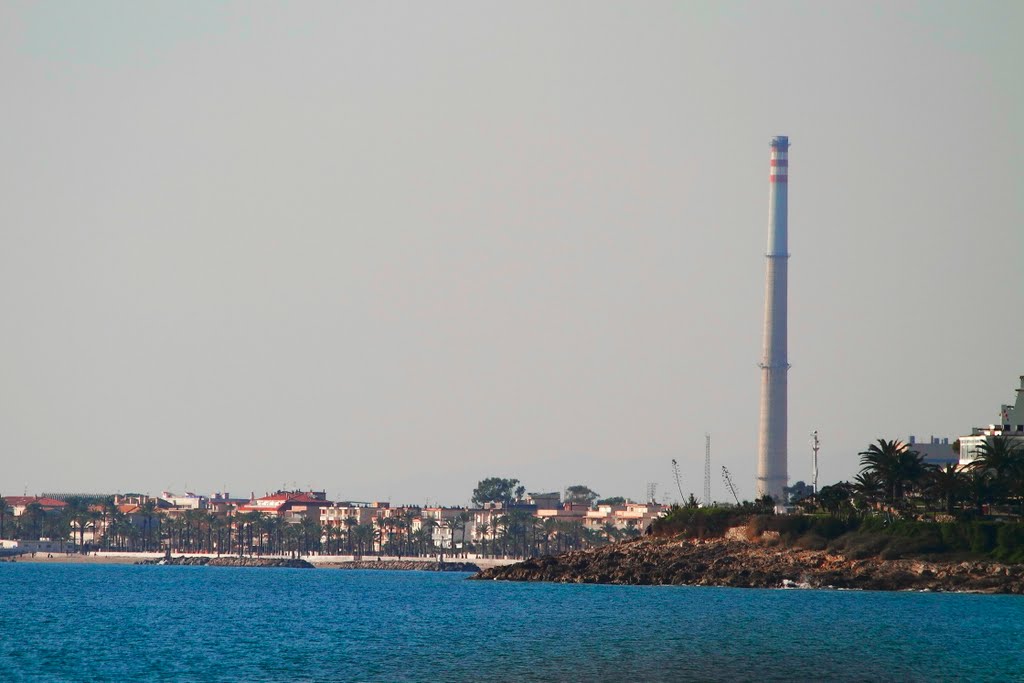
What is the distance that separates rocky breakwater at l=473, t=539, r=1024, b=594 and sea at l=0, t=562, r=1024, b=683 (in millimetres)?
5485

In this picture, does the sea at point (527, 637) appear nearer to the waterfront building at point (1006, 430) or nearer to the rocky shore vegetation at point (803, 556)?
the rocky shore vegetation at point (803, 556)

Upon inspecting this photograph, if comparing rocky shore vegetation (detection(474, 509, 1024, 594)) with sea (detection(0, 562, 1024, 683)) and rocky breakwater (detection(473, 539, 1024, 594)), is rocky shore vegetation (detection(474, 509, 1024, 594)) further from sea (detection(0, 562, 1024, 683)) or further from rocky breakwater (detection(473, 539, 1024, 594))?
sea (detection(0, 562, 1024, 683))

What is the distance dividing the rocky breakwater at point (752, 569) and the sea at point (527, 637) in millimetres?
5485

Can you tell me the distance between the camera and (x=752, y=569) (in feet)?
542

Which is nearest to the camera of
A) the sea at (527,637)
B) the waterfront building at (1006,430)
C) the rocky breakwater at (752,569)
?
the sea at (527,637)

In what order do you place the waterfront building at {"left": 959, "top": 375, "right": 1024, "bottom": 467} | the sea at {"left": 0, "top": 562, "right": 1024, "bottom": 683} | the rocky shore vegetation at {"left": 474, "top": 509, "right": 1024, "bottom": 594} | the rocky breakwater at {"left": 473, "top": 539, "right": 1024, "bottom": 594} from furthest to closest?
the waterfront building at {"left": 959, "top": 375, "right": 1024, "bottom": 467}, the rocky shore vegetation at {"left": 474, "top": 509, "right": 1024, "bottom": 594}, the rocky breakwater at {"left": 473, "top": 539, "right": 1024, "bottom": 594}, the sea at {"left": 0, "top": 562, "right": 1024, "bottom": 683}

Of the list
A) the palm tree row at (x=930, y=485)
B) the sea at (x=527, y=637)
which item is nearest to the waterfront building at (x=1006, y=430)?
the palm tree row at (x=930, y=485)

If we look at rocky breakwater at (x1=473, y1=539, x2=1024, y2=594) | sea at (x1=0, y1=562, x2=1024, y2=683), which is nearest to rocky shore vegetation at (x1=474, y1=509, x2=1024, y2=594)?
rocky breakwater at (x1=473, y1=539, x2=1024, y2=594)

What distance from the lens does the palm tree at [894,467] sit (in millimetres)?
165625

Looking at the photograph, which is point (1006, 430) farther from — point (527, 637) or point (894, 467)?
point (527, 637)

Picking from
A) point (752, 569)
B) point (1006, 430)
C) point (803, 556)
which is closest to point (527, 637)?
point (803, 556)

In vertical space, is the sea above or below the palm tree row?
below

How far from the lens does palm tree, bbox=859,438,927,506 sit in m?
166

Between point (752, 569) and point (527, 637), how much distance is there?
245 ft
